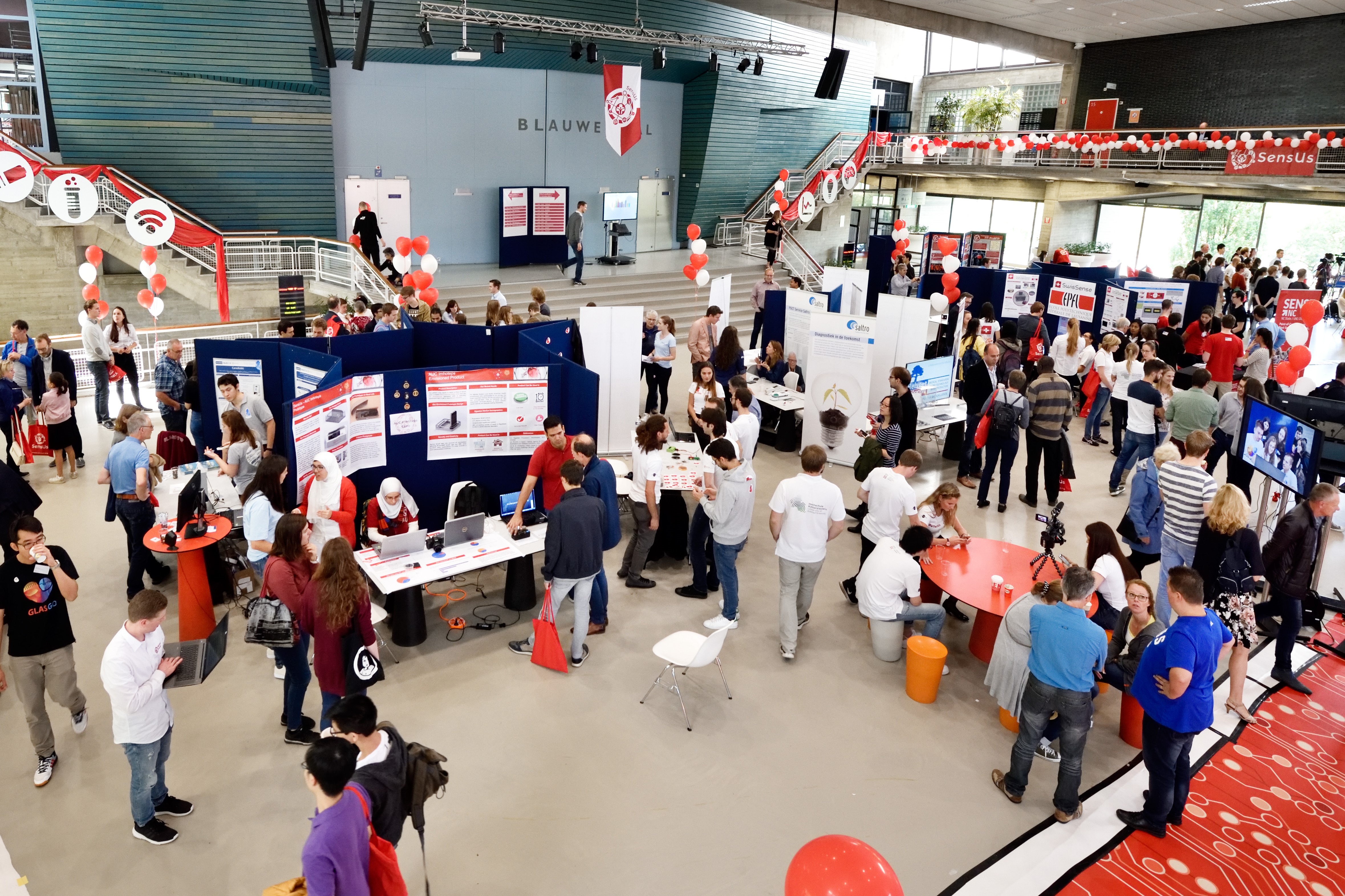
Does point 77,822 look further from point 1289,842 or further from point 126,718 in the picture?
point 1289,842

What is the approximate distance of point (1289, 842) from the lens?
4559 mm

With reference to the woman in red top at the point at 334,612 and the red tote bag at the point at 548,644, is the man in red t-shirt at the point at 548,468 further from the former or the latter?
the woman in red top at the point at 334,612

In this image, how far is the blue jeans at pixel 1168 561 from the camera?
20.2 ft

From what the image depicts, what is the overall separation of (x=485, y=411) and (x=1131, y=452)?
6601 mm

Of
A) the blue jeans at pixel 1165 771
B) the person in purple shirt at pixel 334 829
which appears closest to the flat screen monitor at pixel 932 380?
the blue jeans at pixel 1165 771

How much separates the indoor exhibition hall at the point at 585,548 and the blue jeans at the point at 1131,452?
61 mm

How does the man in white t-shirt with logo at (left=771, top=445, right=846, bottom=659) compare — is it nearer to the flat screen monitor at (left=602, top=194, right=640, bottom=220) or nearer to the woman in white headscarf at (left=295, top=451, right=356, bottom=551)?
the woman in white headscarf at (left=295, top=451, right=356, bottom=551)

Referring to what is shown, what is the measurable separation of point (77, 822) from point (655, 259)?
16.3 meters

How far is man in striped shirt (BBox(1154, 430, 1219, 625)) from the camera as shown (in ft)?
19.7

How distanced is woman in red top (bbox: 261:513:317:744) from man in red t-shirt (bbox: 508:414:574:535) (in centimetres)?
161

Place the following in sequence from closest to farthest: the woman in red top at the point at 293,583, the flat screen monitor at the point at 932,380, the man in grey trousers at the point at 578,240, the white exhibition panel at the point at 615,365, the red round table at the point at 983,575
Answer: the woman in red top at the point at 293,583, the red round table at the point at 983,575, the white exhibition panel at the point at 615,365, the flat screen monitor at the point at 932,380, the man in grey trousers at the point at 578,240

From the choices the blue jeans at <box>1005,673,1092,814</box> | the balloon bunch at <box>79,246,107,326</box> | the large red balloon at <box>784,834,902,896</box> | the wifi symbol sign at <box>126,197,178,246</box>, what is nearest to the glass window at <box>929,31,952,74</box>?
the wifi symbol sign at <box>126,197,178,246</box>

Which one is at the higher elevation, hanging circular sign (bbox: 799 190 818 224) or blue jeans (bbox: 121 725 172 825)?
hanging circular sign (bbox: 799 190 818 224)

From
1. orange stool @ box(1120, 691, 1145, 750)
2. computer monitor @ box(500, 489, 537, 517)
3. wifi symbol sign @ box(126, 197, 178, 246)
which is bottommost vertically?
orange stool @ box(1120, 691, 1145, 750)
